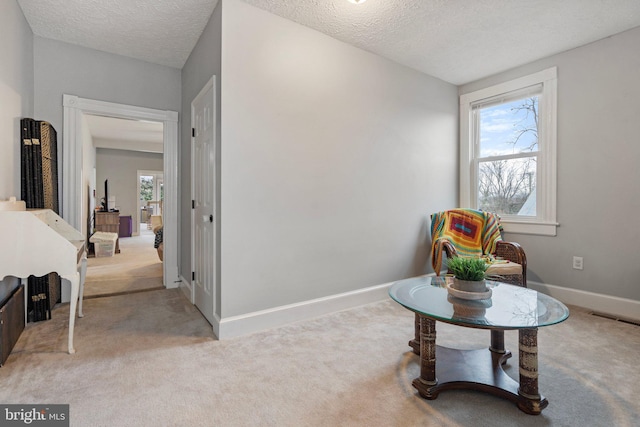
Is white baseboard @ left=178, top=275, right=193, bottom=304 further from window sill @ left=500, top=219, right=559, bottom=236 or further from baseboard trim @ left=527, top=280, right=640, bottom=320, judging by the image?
baseboard trim @ left=527, top=280, right=640, bottom=320

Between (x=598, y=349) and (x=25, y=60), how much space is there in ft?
16.2

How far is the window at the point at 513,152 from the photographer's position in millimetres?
3256

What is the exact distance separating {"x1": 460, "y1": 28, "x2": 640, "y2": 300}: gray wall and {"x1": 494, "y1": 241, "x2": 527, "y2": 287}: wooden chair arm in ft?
2.16

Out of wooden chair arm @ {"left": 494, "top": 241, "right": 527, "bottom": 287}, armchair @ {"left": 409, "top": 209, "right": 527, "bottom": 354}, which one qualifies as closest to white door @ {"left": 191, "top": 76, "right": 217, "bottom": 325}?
armchair @ {"left": 409, "top": 209, "right": 527, "bottom": 354}

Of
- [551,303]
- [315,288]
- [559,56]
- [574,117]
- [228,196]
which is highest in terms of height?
[559,56]

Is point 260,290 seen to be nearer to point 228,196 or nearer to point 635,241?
point 228,196

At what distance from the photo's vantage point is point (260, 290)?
2.49 m

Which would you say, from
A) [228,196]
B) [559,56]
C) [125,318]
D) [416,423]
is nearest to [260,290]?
[228,196]

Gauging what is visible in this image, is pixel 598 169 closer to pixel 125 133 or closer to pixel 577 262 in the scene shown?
pixel 577 262

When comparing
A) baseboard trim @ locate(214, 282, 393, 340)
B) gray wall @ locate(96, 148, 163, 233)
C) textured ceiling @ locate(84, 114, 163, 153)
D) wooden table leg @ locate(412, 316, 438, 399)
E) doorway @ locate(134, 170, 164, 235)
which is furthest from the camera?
doorway @ locate(134, 170, 164, 235)

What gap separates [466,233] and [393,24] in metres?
2.12

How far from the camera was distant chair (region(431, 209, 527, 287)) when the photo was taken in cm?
276

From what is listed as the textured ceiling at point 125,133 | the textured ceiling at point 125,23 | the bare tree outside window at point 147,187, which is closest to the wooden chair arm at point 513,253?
the textured ceiling at point 125,23

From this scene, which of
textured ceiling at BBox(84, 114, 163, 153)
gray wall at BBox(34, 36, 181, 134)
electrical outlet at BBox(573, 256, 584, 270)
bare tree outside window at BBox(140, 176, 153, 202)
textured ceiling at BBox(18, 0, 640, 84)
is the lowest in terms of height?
electrical outlet at BBox(573, 256, 584, 270)
